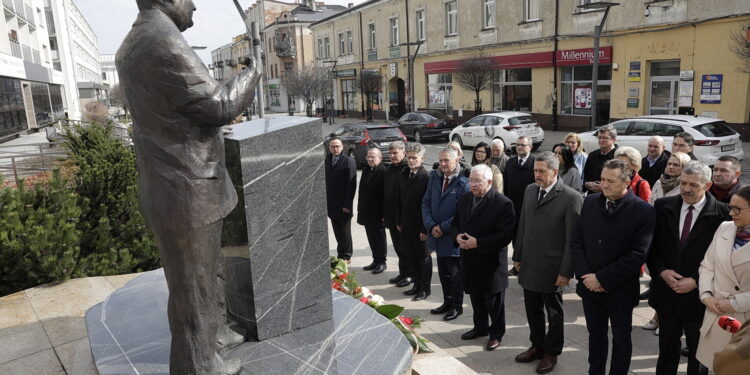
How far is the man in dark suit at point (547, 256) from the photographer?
4531 millimetres

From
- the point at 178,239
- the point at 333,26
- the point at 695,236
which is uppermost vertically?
the point at 333,26

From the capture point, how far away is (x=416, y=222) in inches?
253

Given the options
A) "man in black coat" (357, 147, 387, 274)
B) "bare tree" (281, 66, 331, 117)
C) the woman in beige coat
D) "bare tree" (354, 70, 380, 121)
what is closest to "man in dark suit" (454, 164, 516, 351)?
the woman in beige coat

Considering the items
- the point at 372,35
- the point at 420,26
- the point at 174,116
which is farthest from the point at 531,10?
the point at 174,116

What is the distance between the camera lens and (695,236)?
13.3 feet

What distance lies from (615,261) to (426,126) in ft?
64.0

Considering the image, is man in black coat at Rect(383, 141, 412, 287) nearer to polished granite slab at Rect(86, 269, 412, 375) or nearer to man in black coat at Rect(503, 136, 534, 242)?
man in black coat at Rect(503, 136, 534, 242)

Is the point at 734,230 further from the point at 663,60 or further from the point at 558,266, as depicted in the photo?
the point at 663,60

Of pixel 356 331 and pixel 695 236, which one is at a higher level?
pixel 695 236

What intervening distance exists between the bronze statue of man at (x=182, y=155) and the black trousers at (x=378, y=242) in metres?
4.56

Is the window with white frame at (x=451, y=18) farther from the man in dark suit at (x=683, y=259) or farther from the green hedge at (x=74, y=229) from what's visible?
the man in dark suit at (x=683, y=259)

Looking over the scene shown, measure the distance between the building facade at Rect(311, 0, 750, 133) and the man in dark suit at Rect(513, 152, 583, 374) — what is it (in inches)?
625

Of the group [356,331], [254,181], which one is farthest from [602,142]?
[254,181]

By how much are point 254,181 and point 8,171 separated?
1020 cm
